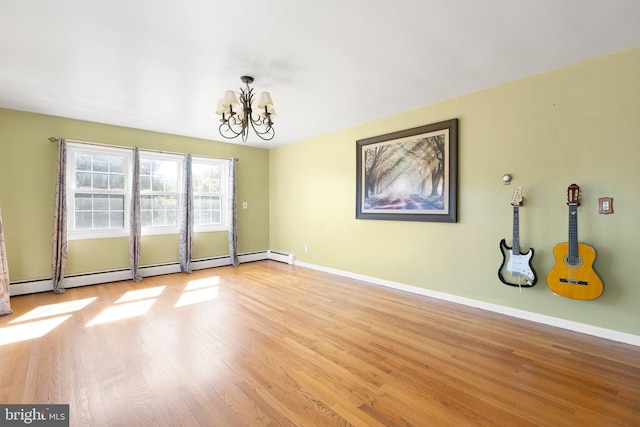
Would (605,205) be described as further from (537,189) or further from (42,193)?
(42,193)

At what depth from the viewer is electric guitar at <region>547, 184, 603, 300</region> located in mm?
2605

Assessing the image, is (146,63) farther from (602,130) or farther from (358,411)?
(602,130)

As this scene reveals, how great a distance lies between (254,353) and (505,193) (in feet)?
10.1

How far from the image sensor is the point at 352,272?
4.83m

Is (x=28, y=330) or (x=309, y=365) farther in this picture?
(x=28, y=330)

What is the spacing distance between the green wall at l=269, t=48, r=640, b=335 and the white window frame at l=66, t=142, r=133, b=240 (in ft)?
12.5

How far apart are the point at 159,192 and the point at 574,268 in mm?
5841

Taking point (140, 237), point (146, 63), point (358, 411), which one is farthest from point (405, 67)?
point (140, 237)

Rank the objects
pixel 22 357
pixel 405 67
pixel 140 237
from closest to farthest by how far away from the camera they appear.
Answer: pixel 22 357 → pixel 405 67 → pixel 140 237

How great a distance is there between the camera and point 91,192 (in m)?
4.48

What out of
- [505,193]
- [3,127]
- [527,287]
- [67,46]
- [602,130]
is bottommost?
[527,287]

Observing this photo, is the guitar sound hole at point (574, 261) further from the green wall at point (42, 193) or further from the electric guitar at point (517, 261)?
the green wall at point (42, 193)

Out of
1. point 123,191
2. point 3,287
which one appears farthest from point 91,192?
point 3,287

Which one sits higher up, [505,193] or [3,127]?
[3,127]
